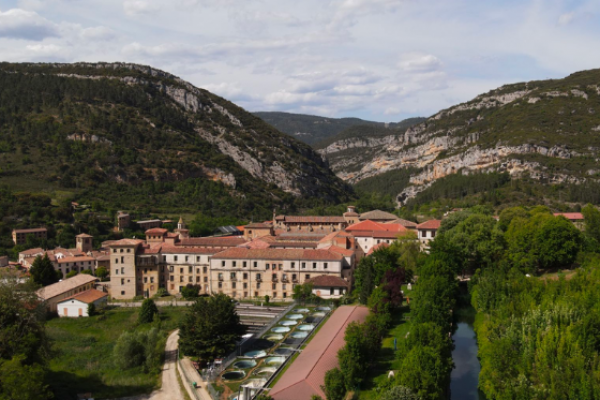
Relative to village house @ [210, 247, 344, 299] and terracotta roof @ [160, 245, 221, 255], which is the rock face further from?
village house @ [210, 247, 344, 299]

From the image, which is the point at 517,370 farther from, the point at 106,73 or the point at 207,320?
the point at 106,73

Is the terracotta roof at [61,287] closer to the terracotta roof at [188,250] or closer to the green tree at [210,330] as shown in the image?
the terracotta roof at [188,250]

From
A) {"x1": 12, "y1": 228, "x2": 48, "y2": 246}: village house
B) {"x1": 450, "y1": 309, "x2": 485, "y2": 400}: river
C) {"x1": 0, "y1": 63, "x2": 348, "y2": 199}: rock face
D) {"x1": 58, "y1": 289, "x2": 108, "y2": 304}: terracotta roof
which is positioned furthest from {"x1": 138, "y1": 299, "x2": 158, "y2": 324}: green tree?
{"x1": 0, "y1": 63, "x2": 348, "y2": 199}: rock face

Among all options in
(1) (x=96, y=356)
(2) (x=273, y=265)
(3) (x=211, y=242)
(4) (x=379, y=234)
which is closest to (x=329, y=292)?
(2) (x=273, y=265)

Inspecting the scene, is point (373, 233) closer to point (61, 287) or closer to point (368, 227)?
point (368, 227)

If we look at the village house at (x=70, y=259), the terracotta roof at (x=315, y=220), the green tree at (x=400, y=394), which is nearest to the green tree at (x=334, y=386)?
the green tree at (x=400, y=394)

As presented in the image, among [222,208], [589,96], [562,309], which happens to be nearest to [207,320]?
[562,309]
